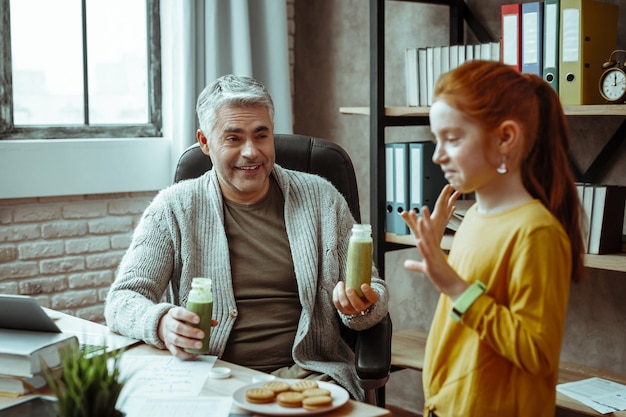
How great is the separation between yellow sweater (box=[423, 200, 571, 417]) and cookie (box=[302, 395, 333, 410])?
0.60 feet

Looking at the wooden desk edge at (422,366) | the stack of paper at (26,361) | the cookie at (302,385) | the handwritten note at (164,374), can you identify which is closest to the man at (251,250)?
the handwritten note at (164,374)

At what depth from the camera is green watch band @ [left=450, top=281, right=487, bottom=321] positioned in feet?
3.93

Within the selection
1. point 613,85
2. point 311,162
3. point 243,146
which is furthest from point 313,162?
point 613,85

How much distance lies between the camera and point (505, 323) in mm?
1191

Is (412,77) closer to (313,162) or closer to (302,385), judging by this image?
(313,162)

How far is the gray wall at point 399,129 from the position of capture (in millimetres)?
2832

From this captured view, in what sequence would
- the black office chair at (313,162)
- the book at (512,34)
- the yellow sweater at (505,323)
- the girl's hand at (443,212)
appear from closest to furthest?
the yellow sweater at (505,323) < the girl's hand at (443,212) < the black office chair at (313,162) < the book at (512,34)

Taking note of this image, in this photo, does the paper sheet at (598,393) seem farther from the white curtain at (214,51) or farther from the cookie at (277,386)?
the white curtain at (214,51)

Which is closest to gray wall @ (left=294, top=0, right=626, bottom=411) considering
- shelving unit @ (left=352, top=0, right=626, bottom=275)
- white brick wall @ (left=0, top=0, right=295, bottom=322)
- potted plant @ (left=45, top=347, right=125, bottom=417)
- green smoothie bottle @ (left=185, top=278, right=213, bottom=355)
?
shelving unit @ (left=352, top=0, right=626, bottom=275)

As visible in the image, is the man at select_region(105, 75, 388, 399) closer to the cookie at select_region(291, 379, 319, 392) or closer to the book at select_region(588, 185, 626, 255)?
the cookie at select_region(291, 379, 319, 392)

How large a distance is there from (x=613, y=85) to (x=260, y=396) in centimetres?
155

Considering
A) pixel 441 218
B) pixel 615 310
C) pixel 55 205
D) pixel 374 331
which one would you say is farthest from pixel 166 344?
pixel 615 310

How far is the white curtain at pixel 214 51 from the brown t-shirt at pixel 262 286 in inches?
43.7

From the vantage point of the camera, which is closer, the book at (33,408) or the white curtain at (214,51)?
the book at (33,408)
